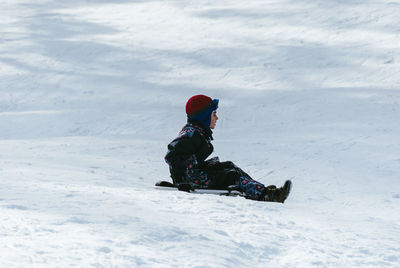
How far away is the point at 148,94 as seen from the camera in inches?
490

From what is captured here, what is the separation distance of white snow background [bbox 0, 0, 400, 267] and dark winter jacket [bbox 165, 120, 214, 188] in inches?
14.6

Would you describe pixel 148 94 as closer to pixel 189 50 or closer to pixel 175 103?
pixel 175 103

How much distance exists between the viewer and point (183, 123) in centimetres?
1034

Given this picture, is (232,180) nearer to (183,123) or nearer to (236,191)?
(236,191)

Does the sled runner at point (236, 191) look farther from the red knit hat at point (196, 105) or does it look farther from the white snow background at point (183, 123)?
the red knit hat at point (196, 105)

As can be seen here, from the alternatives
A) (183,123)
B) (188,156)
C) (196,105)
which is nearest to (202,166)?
(188,156)

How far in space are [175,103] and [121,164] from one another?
494 centimetres

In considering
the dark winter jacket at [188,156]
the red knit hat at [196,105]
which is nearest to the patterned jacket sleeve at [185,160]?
the dark winter jacket at [188,156]

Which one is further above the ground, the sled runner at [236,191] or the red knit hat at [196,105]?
the red knit hat at [196,105]

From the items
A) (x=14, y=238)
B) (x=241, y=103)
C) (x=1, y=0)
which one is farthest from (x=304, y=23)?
(x=14, y=238)

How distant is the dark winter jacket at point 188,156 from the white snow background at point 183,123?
37cm

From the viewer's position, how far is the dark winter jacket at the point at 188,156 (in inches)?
188

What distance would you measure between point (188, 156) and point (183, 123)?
5.57 m

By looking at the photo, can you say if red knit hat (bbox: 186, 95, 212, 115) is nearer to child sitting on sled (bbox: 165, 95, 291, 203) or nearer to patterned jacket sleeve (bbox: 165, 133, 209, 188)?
child sitting on sled (bbox: 165, 95, 291, 203)
